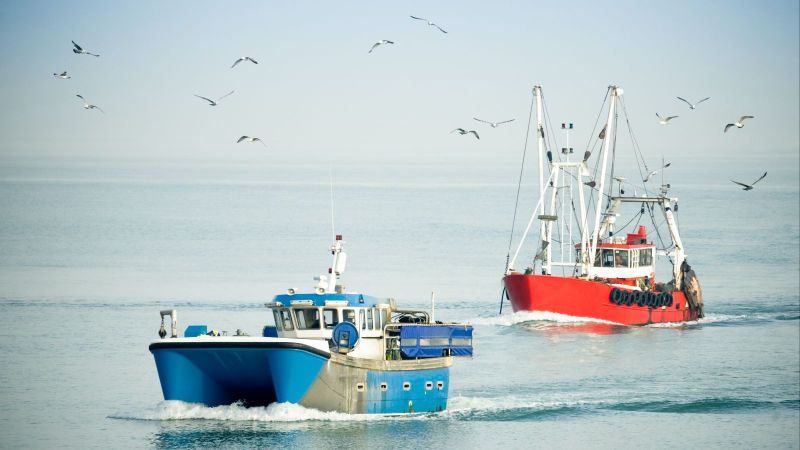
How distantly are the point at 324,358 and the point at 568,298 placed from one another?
3665 centimetres

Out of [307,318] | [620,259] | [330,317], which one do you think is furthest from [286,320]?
[620,259]

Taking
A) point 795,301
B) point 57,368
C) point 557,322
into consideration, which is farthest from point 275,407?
point 795,301

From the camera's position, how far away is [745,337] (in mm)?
74250

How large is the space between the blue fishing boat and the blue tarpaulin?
3 cm

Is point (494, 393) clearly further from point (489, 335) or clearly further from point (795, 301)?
point (795, 301)

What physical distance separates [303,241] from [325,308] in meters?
89.4

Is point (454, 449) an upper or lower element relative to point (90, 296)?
lower

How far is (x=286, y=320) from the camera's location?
45.4 meters

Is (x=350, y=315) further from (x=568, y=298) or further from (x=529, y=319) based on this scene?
(x=568, y=298)

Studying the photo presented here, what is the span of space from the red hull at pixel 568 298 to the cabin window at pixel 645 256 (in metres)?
3.39

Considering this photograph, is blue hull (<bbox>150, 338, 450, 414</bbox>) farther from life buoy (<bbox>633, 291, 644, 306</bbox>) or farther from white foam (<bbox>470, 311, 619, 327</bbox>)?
life buoy (<bbox>633, 291, 644, 306</bbox>)

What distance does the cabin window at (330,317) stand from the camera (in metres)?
45.2

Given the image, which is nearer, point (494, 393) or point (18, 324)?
point (494, 393)

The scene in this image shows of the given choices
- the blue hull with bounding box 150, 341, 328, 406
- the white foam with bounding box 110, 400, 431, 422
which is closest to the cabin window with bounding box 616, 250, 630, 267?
the white foam with bounding box 110, 400, 431, 422
